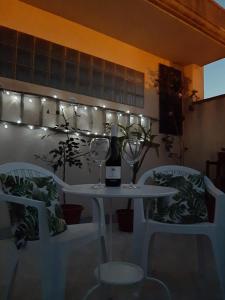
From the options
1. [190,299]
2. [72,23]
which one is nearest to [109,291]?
[190,299]

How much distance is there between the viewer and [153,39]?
4.08m

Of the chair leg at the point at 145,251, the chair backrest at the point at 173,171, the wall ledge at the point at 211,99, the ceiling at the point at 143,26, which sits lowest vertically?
the chair leg at the point at 145,251

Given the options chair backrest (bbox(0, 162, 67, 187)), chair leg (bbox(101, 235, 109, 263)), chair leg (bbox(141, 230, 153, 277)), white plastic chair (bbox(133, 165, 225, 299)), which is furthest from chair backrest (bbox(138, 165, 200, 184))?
chair backrest (bbox(0, 162, 67, 187))

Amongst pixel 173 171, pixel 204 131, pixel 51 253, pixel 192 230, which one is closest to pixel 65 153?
pixel 173 171

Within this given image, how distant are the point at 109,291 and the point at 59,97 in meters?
2.48

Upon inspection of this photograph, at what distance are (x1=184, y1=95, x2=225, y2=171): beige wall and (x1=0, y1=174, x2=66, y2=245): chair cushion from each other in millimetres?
3428

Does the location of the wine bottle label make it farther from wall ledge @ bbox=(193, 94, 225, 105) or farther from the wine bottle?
wall ledge @ bbox=(193, 94, 225, 105)

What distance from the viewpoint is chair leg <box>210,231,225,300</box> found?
5.03 ft

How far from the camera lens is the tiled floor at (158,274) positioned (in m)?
1.62

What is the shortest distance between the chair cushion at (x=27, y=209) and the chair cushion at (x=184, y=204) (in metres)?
0.68

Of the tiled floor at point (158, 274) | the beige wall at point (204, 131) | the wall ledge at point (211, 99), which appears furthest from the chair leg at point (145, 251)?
the wall ledge at point (211, 99)

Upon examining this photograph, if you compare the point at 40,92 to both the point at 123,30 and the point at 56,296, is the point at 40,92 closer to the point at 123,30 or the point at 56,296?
the point at 123,30

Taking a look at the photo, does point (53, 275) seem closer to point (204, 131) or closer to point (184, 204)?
point (184, 204)

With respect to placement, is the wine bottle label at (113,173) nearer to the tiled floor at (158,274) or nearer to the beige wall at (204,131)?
the tiled floor at (158,274)
